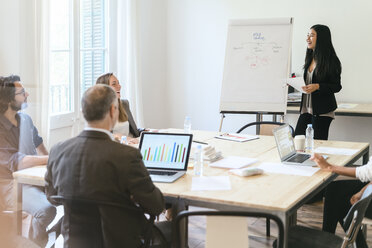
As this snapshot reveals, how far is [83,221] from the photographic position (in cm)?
207

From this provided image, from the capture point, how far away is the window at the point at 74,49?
4.66 meters

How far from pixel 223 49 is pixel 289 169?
3.57 metres

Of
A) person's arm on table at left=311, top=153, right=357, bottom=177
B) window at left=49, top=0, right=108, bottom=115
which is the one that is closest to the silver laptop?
person's arm on table at left=311, top=153, right=357, bottom=177

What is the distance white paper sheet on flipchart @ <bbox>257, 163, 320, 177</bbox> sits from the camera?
278 cm

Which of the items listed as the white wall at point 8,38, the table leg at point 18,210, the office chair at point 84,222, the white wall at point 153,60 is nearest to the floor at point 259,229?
the table leg at point 18,210

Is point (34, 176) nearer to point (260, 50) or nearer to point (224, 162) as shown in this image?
point (224, 162)

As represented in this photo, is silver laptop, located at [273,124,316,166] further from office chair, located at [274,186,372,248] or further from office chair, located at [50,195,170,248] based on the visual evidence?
office chair, located at [50,195,170,248]

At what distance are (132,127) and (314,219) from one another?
167cm

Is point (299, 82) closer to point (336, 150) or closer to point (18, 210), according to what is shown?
point (336, 150)

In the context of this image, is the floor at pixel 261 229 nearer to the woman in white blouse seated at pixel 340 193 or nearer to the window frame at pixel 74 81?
the woman in white blouse seated at pixel 340 193

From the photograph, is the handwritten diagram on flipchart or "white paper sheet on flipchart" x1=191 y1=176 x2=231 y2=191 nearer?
"white paper sheet on flipchart" x1=191 y1=176 x2=231 y2=191

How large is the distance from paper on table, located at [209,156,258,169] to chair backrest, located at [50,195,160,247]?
93 cm

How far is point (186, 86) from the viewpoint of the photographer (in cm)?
660

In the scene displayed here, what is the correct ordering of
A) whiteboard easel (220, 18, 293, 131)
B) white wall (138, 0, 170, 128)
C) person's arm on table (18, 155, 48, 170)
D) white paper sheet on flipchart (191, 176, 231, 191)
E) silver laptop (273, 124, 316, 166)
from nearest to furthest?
white paper sheet on flipchart (191, 176, 231, 191)
person's arm on table (18, 155, 48, 170)
silver laptop (273, 124, 316, 166)
whiteboard easel (220, 18, 293, 131)
white wall (138, 0, 170, 128)
